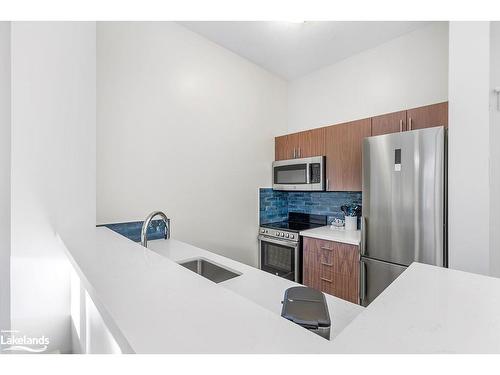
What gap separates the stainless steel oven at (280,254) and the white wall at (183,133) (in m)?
0.12

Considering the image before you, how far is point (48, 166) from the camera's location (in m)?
1.23

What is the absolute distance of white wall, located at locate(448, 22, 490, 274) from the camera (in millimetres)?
1469

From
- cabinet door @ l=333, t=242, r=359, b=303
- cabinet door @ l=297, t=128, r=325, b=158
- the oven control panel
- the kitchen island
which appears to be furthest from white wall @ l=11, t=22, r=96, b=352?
cabinet door @ l=297, t=128, r=325, b=158

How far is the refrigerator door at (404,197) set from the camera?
5.39 feet

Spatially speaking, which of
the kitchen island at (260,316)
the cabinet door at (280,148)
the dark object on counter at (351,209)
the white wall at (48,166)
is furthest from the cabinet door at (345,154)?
the white wall at (48,166)

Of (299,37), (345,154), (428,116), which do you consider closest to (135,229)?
(345,154)

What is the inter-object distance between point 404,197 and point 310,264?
3.35ft

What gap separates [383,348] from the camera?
39 cm

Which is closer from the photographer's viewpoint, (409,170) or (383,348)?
(383,348)

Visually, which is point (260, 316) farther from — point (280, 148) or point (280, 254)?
point (280, 148)
